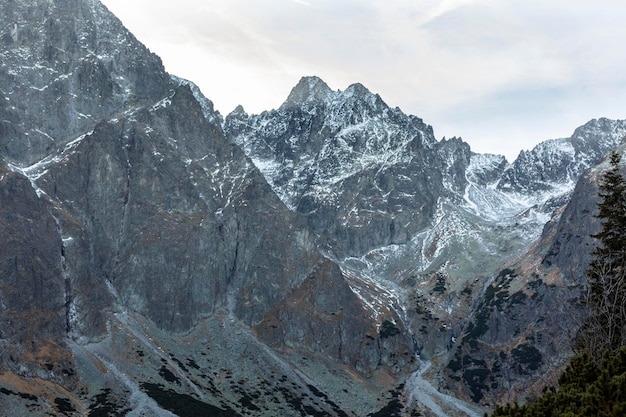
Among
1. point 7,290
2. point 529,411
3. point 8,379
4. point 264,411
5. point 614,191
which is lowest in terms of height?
point 264,411

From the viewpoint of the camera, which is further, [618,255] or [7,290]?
[7,290]

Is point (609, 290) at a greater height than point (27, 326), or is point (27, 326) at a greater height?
point (609, 290)

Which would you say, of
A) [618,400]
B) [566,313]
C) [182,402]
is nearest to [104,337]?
[182,402]

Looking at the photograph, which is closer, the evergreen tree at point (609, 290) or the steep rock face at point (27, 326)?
the evergreen tree at point (609, 290)

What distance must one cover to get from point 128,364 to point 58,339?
2403 centimetres

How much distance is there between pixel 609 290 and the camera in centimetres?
3856

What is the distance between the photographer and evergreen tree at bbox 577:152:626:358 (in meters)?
39.2

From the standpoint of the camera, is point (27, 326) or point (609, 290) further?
point (27, 326)

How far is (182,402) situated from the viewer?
168 meters

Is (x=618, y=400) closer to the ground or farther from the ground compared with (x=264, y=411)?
farther from the ground

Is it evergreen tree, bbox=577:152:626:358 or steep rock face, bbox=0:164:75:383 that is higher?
evergreen tree, bbox=577:152:626:358

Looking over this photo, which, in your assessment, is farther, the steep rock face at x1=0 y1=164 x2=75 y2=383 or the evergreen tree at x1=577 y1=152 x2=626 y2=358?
the steep rock face at x1=0 y1=164 x2=75 y2=383

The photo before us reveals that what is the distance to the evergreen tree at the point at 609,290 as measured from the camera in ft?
129

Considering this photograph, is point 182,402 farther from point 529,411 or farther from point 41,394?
point 529,411
